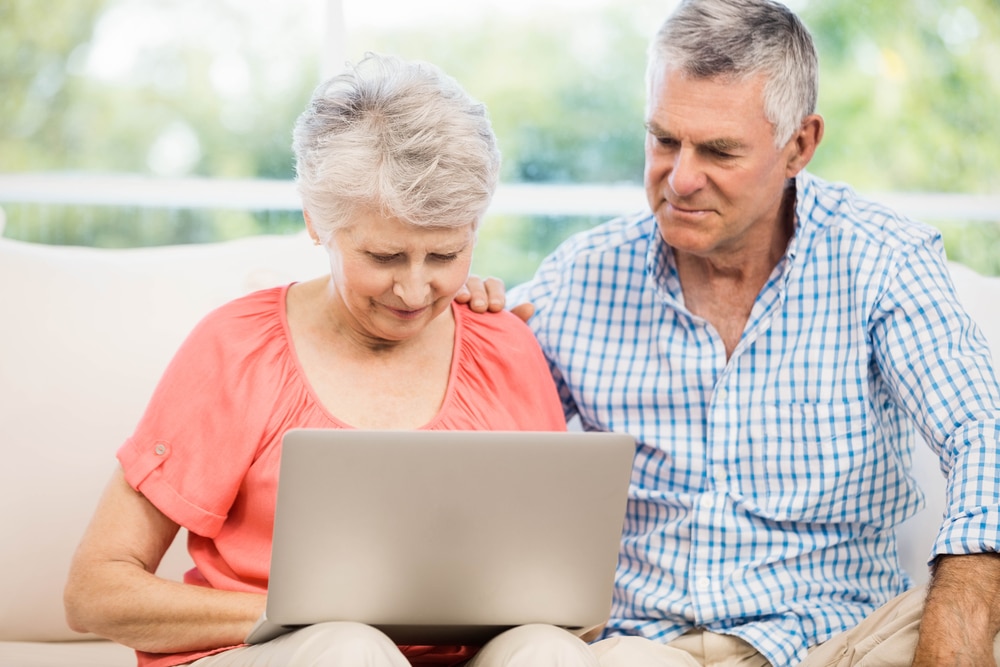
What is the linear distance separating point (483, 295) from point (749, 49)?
584mm

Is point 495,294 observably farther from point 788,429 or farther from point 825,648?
point 825,648

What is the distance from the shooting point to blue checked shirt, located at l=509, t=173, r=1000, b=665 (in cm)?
174

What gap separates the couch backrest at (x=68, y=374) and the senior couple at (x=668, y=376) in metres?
0.36

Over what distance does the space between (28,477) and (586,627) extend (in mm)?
1011

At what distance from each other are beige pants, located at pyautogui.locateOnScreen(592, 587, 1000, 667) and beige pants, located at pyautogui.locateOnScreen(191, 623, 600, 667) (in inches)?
12.0

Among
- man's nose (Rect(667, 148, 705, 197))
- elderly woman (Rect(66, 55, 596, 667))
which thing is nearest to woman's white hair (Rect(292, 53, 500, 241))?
elderly woman (Rect(66, 55, 596, 667))

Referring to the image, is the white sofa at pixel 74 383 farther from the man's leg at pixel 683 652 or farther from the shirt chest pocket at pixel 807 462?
the man's leg at pixel 683 652

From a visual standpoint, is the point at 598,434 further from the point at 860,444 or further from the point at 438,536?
the point at 860,444

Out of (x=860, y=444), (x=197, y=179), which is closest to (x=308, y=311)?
(x=860, y=444)

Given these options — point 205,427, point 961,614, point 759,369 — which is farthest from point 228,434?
point 961,614

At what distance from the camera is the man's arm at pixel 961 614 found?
1370 millimetres

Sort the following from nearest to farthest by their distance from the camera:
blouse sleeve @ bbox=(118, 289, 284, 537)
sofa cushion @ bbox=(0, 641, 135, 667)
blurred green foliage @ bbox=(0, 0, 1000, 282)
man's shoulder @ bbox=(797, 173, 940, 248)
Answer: blouse sleeve @ bbox=(118, 289, 284, 537)
sofa cushion @ bbox=(0, 641, 135, 667)
man's shoulder @ bbox=(797, 173, 940, 248)
blurred green foliage @ bbox=(0, 0, 1000, 282)

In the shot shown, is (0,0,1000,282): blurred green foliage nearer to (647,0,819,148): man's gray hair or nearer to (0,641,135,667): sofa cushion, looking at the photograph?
(647,0,819,148): man's gray hair

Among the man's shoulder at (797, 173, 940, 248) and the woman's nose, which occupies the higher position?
the man's shoulder at (797, 173, 940, 248)
